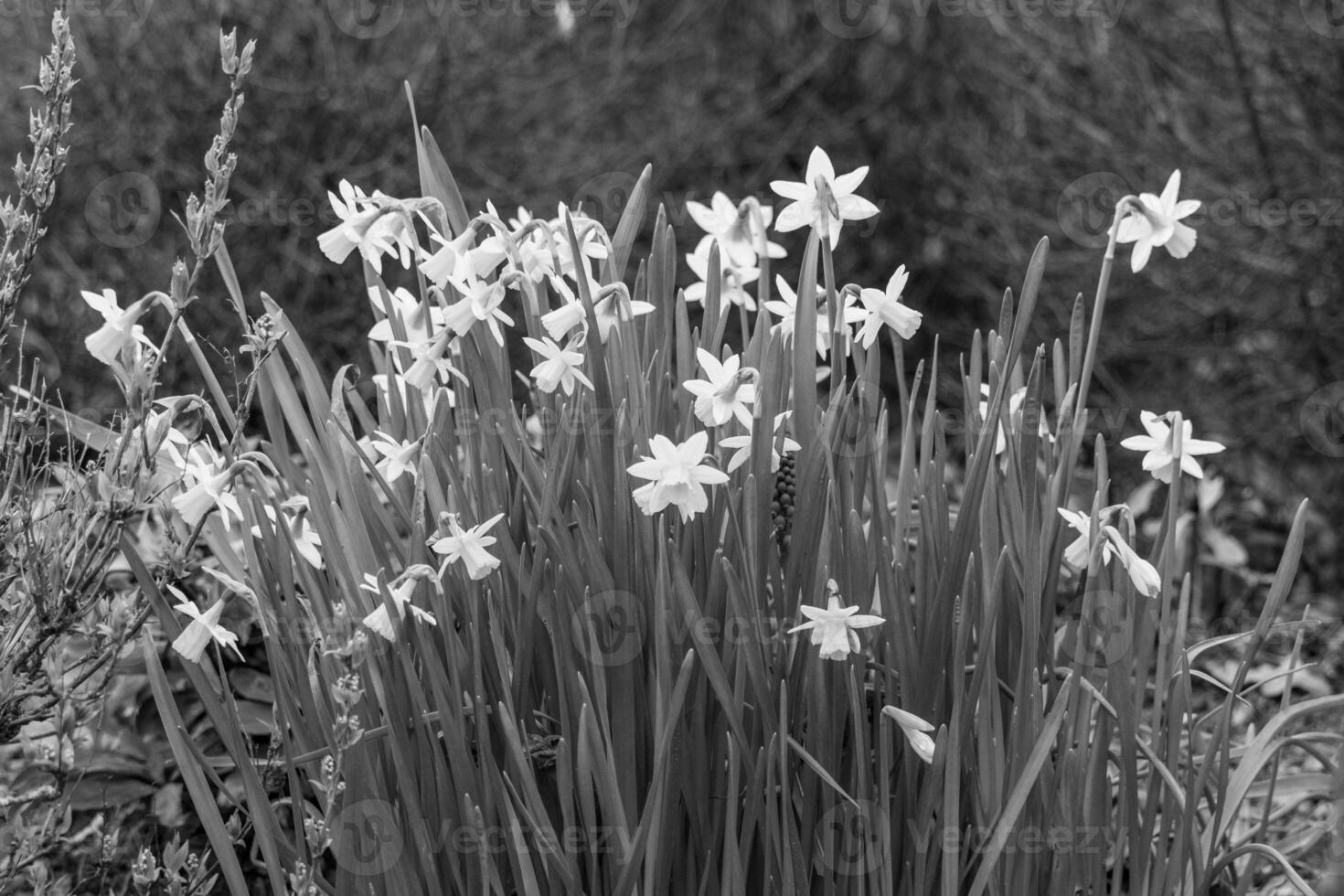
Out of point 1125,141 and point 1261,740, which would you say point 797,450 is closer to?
point 1261,740

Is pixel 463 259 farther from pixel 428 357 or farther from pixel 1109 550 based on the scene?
pixel 1109 550

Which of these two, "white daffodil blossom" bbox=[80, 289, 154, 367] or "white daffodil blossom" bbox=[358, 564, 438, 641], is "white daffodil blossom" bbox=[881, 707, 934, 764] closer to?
"white daffodil blossom" bbox=[358, 564, 438, 641]

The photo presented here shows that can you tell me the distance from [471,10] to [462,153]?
1.75 feet

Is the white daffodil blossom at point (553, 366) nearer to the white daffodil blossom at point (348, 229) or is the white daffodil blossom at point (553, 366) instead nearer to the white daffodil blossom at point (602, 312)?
the white daffodil blossom at point (602, 312)

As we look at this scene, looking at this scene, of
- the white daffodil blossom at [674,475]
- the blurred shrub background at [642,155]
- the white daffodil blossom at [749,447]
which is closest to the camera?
the white daffodil blossom at [674,475]

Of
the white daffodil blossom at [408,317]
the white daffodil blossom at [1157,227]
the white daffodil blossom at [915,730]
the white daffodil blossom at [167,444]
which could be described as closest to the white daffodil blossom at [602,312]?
the white daffodil blossom at [408,317]

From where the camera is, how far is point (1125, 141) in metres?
4.89

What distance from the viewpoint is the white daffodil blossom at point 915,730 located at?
1302 millimetres

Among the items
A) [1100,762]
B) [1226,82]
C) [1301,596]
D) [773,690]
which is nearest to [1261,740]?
[1100,762]

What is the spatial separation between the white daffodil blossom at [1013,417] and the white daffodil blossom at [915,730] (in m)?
0.35

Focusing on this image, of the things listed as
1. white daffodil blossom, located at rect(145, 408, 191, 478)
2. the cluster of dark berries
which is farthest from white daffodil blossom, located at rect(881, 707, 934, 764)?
white daffodil blossom, located at rect(145, 408, 191, 478)

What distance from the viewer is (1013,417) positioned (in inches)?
61.4

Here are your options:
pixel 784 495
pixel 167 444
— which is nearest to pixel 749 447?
pixel 784 495

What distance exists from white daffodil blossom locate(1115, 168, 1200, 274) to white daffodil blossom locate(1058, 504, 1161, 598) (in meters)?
0.34
